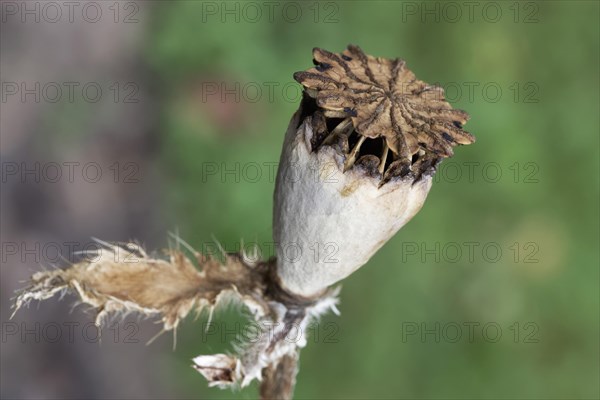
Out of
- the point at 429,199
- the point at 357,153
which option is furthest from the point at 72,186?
the point at 357,153

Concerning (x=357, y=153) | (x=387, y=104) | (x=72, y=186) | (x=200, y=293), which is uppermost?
(x=387, y=104)

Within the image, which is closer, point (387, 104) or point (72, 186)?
point (387, 104)

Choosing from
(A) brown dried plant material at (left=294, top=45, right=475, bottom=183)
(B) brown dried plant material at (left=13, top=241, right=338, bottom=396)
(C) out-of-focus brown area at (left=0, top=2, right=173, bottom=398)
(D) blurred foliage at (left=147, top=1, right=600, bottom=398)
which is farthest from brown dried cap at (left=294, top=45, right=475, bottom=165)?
(C) out-of-focus brown area at (left=0, top=2, right=173, bottom=398)

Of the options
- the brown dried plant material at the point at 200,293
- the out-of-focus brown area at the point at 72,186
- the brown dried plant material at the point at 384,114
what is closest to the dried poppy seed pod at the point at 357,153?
the brown dried plant material at the point at 384,114

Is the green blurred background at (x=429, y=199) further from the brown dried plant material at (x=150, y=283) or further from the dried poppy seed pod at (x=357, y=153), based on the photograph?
the dried poppy seed pod at (x=357, y=153)

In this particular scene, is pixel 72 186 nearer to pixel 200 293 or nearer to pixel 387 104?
pixel 200 293

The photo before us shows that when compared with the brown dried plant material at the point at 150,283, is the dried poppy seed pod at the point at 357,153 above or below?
above

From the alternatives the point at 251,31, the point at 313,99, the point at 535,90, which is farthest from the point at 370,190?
the point at 535,90

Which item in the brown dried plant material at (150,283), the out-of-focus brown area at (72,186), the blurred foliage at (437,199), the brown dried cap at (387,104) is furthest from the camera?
the blurred foliage at (437,199)
